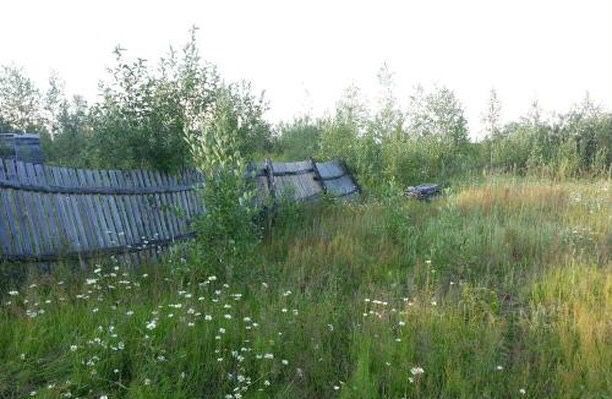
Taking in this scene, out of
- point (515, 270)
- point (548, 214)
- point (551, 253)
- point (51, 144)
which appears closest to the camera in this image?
point (515, 270)

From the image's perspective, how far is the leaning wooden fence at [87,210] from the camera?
5.29m

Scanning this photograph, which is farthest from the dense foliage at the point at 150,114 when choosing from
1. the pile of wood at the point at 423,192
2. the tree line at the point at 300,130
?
the pile of wood at the point at 423,192

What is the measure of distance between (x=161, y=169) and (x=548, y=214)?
261 inches

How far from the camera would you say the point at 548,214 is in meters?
9.15

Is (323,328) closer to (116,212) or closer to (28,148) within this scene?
(116,212)

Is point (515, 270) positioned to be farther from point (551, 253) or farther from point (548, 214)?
point (548, 214)

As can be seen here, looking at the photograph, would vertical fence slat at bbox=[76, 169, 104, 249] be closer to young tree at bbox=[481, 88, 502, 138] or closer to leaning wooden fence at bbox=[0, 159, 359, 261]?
leaning wooden fence at bbox=[0, 159, 359, 261]

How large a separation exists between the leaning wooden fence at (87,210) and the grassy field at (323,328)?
0.40 meters

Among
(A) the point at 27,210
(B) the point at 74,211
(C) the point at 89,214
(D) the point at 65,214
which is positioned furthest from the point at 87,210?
(A) the point at 27,210

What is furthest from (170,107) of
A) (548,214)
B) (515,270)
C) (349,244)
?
(548,214)

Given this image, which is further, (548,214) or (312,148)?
(312,148)

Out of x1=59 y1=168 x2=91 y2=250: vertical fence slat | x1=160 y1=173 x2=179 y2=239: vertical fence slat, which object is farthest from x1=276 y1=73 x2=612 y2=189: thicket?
x1=59 y1=168 x2=91 y2=250: vertical fence slat

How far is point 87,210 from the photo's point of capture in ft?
20.2

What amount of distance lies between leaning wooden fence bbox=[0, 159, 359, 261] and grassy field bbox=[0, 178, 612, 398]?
404 mm
